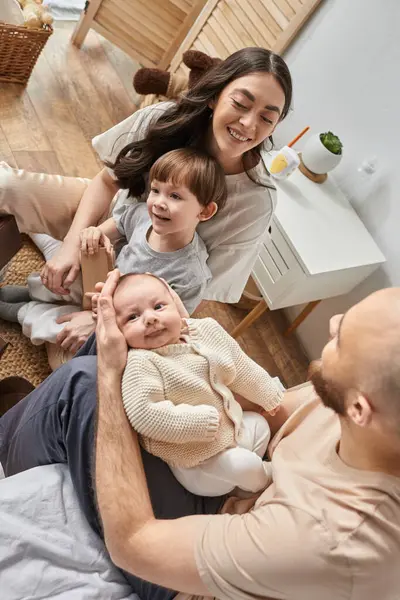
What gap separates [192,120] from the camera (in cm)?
147

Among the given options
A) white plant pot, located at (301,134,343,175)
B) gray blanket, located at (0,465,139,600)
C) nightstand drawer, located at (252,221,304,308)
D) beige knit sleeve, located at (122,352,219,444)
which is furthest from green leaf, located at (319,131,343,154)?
gray blanket, located at (0,465,139,600)

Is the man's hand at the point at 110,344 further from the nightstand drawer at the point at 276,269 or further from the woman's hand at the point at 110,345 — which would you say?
the nightstand drawer at the point at 276,269

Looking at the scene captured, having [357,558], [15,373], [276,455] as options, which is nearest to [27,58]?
[15,373]

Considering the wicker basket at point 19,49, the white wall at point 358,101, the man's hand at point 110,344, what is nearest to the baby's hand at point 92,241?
the man's hand at point 110,344

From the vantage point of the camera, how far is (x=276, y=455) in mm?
1003

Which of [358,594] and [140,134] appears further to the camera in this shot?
[140,134]

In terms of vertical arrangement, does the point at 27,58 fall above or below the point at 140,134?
below

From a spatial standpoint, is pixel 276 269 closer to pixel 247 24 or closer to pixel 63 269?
pixel 63 269

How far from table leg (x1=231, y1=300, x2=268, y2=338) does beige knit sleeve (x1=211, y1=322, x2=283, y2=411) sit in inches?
36.4

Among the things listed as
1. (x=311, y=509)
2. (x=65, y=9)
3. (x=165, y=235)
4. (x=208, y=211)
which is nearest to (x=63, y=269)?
(x=165, y=235)

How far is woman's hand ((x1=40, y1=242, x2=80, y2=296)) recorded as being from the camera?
4.94ft

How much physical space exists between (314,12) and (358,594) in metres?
2.34

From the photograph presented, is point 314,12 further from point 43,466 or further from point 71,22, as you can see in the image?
point 43,466

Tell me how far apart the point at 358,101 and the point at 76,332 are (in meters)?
1.56
